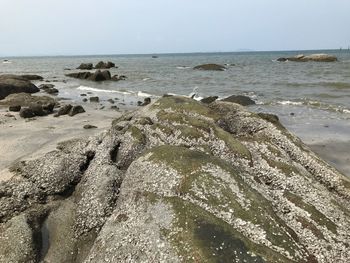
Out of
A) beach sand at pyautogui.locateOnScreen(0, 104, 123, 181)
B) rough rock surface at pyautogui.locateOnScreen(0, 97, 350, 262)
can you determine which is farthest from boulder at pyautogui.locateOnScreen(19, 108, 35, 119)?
rough rock surface at pyautogui.locateOnScreen(0, 97, 350, 262)

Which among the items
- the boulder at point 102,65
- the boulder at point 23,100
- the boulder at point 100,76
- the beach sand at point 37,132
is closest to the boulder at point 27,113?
the beach sand at point 37,132

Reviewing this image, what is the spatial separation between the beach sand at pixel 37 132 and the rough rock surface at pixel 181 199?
2378 millimetres

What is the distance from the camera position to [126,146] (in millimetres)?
13125

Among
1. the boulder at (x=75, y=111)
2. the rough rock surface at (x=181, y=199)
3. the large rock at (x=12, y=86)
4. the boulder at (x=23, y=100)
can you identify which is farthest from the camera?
the large rock at (x=12, y=86)

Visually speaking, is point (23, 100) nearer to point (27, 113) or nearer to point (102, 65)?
A: point (27, 113)

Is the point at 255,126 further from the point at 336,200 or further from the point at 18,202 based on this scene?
the point at 18,202

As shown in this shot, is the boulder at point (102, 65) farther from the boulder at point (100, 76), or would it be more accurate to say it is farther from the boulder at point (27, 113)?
the boulder at point (27, 113)

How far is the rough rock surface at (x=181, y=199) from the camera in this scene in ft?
26.8

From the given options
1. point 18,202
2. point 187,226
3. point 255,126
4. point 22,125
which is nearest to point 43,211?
point 18,202

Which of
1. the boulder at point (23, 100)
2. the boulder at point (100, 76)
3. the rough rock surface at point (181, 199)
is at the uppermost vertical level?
the rough rock surface at point (181, 199)

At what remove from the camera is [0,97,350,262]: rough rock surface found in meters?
8.16

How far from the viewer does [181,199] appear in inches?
361

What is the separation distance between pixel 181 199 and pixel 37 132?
14.1m

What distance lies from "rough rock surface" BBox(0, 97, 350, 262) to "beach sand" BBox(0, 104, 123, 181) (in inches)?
93.6
